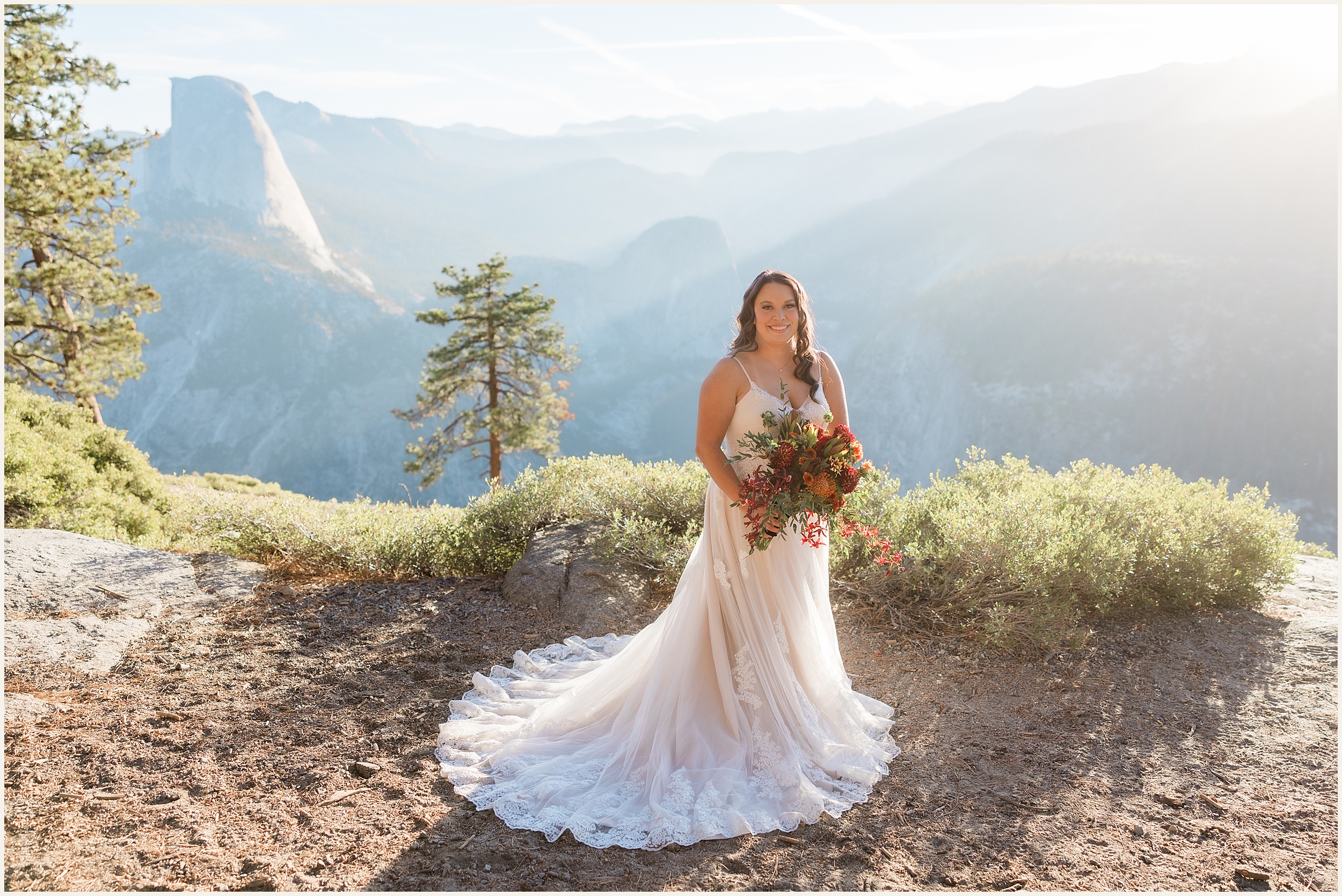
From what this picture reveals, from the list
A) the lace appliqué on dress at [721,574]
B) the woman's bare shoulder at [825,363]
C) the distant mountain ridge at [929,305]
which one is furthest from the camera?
the distant mountain ridge at [929,305]

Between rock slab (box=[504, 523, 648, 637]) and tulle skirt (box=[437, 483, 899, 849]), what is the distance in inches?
49.6

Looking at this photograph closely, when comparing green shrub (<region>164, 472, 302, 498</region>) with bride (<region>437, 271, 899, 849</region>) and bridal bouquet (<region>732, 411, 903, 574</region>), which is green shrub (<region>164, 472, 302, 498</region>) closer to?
bride (<region>437, 271, 899, 849</region>)

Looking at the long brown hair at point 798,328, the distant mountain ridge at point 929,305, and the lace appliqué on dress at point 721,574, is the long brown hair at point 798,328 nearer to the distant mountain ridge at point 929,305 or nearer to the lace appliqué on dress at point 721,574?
the lace appliqué on dress at point 721,574

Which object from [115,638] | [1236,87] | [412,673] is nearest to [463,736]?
[412,673]

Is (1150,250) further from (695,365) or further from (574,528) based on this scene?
(574,528)

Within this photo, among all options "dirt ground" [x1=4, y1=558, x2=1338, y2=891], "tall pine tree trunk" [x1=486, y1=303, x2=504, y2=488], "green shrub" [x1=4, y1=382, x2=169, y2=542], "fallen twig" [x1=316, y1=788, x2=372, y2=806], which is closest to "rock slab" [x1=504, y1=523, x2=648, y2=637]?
"dirt ground" [x1=4, y1=558, x2=1338, y2=891]

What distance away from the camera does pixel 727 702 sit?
3924mm

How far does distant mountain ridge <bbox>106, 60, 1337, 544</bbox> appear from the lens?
6172cm

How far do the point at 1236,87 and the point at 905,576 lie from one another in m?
178

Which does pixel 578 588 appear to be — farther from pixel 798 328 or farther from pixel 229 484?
pixel 229 484

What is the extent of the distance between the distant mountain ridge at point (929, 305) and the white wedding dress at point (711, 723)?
192 ft

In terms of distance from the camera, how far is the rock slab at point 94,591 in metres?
4.77

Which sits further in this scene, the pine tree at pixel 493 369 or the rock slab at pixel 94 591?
the pine tree at pixel 493 369

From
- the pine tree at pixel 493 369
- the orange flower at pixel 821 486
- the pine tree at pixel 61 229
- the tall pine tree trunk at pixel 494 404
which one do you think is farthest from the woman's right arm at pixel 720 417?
the tall pine tree trunk at pixel 494 404
